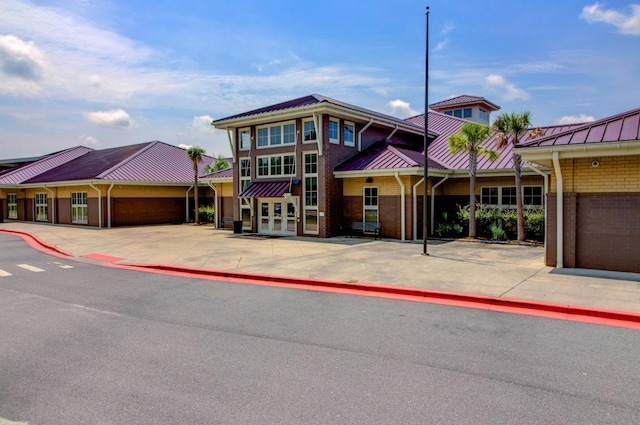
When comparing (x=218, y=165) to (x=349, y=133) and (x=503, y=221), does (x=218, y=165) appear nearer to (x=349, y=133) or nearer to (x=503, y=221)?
(x=349, y=133)

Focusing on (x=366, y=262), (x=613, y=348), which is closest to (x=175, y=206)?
(x=366, y=262)

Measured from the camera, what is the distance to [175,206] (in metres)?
33.6

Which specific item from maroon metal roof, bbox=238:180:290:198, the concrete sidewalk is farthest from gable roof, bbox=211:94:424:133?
the concrete sidewalk

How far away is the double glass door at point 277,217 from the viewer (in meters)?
22.8

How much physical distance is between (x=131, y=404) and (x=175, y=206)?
3088 centimetres

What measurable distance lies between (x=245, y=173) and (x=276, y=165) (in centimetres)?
251

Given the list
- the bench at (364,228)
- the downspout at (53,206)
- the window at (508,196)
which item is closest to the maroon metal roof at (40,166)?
the downspout at (53,206)

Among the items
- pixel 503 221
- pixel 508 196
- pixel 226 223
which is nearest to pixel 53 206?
pixel 226 223

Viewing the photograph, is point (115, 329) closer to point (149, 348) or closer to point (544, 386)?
point (149, 348)

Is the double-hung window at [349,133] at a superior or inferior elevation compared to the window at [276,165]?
superior

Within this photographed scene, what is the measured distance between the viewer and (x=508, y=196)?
20609 mm

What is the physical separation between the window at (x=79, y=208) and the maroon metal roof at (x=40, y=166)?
28.0ft

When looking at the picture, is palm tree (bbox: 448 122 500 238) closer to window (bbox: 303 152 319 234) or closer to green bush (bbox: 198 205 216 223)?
window (bbox: 303 152 319 234)

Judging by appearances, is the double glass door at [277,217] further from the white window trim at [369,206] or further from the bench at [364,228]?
the white window trim at [369,206]
